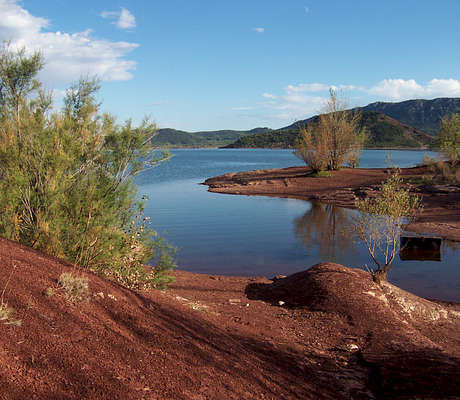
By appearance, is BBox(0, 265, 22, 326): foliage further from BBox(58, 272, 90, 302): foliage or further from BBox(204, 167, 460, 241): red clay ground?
BBox(204, 167, 460, 241): red clay ground

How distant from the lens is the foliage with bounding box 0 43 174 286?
7484mm

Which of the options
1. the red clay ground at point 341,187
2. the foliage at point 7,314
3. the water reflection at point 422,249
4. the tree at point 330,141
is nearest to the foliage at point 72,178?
the foliage at point 7,314

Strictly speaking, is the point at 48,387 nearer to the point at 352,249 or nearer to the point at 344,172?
the point at 352,249

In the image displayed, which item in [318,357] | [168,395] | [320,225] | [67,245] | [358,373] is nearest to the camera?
[168,395]

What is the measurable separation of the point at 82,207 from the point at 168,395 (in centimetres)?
471

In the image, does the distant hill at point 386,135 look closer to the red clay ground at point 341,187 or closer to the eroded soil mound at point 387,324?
the red clay ground at point 341,187

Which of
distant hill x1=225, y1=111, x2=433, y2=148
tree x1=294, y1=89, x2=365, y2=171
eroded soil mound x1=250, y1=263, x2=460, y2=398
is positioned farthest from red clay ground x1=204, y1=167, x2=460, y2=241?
distant hill x1=225, y1=111, x2=433, y2=148

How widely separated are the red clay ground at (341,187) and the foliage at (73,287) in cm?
1948

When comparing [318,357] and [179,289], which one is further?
[179,289]

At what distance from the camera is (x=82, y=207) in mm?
7969

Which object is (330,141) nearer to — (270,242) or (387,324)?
(270,242)

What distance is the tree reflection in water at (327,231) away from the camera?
16.9 m

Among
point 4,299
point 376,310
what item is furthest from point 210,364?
point 376,310

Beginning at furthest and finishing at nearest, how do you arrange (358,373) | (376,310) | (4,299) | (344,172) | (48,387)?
(344,172) < (376,310) < (358,373) < (4,299) < (48,387)
